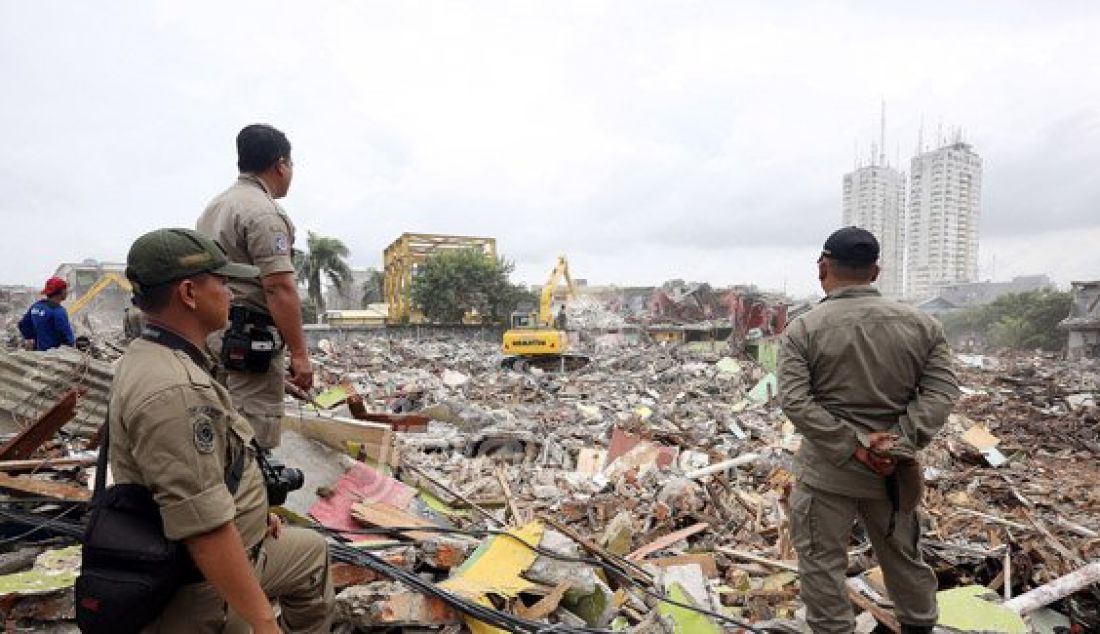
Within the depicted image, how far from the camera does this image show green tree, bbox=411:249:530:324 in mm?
29172

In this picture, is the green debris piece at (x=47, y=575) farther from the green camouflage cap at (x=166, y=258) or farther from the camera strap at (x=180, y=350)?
the green camouflage cap at (x=166, y=258)

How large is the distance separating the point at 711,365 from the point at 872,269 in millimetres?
14175

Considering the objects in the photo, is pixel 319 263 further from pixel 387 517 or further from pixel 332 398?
pixel 387 517

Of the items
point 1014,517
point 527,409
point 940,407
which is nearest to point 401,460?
point 940,407

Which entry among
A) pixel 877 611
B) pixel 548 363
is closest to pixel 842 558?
pixel 877 611

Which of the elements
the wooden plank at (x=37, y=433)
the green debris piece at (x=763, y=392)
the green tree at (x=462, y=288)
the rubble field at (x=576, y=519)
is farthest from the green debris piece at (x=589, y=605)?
the green tree at (x=462, y=288)

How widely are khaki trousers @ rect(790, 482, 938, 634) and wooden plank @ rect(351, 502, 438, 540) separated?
1.91 meters

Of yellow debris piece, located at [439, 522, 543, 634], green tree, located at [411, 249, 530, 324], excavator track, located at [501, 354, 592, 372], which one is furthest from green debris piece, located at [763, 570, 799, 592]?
green tree, located at [411, 249, 530, 324]

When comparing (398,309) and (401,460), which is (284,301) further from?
(398,309)

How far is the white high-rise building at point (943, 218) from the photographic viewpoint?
176 ft

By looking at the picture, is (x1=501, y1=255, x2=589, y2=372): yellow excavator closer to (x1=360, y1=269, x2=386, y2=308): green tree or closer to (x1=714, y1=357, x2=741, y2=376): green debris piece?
(x1=714, y1=357, x2=741, y2=376): green debris piece

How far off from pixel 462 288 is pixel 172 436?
28529 millimetres

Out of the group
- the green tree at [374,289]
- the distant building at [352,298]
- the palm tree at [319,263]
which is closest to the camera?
the palm tree at [319,263]

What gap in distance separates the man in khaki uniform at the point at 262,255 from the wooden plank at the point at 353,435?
1.54 meters
